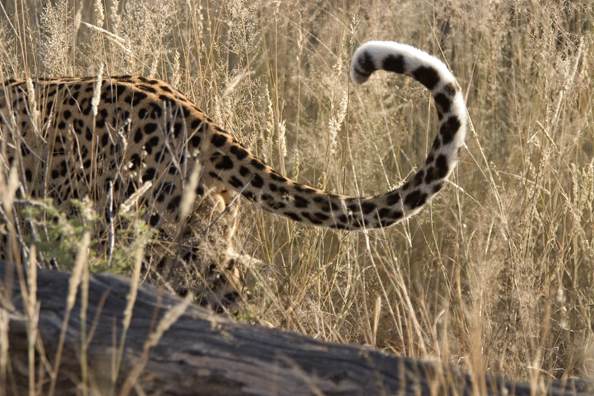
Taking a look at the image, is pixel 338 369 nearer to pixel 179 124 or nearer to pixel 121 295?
pixel 121 295

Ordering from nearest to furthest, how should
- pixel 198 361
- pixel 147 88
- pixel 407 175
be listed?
pixel 198 361 → pixel 147 88 → pixel 407 175

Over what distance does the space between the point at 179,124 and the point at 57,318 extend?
1.24 metres

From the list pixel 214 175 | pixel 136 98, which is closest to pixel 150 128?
pixel 136 98

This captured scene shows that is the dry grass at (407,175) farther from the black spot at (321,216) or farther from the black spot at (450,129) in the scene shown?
the black spot at (450,129)

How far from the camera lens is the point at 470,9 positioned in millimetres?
4445

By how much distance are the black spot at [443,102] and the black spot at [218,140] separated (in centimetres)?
77

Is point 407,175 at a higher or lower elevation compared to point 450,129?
lower

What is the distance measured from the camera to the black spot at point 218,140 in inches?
112

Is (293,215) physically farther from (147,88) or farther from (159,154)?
(147,88)

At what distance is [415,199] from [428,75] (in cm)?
39

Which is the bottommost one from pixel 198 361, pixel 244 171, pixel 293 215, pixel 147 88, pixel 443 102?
pixel 198 361

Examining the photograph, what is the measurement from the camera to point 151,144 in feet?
9.49

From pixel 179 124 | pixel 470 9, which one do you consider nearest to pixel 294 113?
pixel 470 9

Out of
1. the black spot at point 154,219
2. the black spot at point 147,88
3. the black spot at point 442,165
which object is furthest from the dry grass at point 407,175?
the black spot at point 154,219
